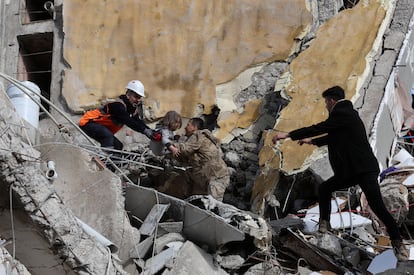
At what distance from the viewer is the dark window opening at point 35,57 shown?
1478 cm

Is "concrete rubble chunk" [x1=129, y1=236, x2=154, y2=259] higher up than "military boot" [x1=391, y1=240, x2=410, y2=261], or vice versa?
"military boot" [x1=391, y1=240, x2=410, y2=261]

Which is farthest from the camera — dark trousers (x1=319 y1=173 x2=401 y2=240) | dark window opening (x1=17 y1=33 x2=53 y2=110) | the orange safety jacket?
dark window opening (x1=17 y1=33 x2=53 y2=110)

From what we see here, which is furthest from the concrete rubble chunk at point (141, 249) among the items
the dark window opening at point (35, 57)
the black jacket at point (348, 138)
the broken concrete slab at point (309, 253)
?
the dark window opening at point (35, 57)

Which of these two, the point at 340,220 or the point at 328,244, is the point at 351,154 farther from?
the point at 340,220

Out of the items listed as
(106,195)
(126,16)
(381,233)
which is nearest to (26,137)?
(106,195)

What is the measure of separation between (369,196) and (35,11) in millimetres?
8712

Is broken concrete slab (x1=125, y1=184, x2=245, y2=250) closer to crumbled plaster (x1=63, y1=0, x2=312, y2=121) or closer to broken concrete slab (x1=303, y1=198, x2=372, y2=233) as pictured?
broken concrete slab (x1=303, y1=198, x2=372, y2=233)

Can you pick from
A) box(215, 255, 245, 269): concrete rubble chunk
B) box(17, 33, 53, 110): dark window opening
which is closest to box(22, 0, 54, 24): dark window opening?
box(17, 33, 53, 110): dark window opening

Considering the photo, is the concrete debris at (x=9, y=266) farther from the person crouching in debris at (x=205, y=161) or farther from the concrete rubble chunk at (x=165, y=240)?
the person crouching in debris at (x=205, y=161)

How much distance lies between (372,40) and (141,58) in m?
3.44

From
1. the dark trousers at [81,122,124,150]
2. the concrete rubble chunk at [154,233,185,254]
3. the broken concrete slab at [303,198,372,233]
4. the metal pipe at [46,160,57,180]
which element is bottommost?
the broken concrete slab at [303,198,372,233]

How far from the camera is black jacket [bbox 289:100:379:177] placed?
838 cm

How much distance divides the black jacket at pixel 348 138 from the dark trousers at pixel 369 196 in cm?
7

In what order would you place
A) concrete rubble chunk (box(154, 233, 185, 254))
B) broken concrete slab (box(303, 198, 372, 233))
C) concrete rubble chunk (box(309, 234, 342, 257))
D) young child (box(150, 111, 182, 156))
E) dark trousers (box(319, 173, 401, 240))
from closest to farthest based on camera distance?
1. concrete rubble chunk (box(154, 233, 185, 254))
2. dark trousers (box(319, 173, 401, 240))
3. concrete rubble chunk (box(309, 234, 342, 257))
4. broken concrete slab (box(303, 198, 372, 233))
5. young child (box(150, 111, 182, 156))
